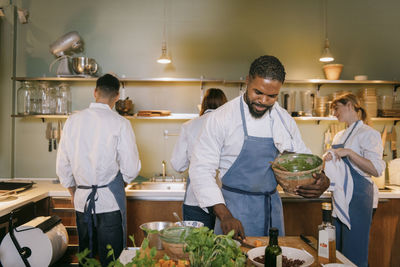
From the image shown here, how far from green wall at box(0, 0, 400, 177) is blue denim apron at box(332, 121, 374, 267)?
3.73 feet

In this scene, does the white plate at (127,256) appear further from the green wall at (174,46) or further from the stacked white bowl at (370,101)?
the stacked white bowl at (370,101)

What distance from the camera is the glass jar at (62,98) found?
3639mm

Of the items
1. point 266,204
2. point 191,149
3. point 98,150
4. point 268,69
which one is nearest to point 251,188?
point 266,204

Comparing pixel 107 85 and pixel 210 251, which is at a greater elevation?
pixel 107 85

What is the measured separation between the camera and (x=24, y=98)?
3.72 meters

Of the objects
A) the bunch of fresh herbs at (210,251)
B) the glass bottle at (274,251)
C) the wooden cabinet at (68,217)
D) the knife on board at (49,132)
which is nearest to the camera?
the bunch of fresh herbs at (210,251)

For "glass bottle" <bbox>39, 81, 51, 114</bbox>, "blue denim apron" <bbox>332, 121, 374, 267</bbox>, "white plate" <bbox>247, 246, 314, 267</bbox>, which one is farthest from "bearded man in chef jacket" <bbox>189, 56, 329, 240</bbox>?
"glass bottle" <bbox>39, 81, 51, 114</bbox>

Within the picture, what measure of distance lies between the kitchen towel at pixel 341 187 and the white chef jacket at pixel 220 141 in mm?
1047

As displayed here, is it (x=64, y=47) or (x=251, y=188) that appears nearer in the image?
(x=251, y=188)

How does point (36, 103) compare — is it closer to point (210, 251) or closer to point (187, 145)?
point (187, 145)

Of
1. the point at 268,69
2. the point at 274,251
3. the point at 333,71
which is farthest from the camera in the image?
the point at 333,71

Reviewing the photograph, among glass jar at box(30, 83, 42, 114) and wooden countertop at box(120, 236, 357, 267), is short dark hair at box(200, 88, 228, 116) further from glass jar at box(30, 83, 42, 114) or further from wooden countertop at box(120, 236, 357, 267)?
glass jar at box(30, 83, 42, 114)

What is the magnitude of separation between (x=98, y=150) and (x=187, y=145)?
67 centimetres

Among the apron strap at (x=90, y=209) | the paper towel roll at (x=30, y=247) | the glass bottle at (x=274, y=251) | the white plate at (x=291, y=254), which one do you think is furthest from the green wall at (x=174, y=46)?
the glass bottle at (x=274, y=251)
